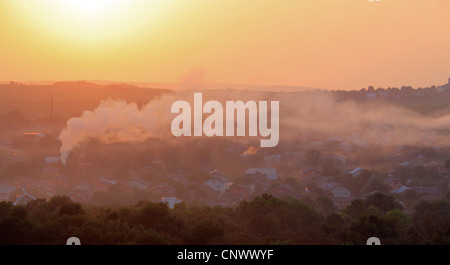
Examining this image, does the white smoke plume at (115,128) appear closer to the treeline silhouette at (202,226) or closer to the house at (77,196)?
the house at (77,196)

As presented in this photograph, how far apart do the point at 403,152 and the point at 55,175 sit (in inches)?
1942

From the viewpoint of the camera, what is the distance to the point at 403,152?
4003 inches

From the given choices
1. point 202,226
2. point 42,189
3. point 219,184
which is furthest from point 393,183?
point 202,226

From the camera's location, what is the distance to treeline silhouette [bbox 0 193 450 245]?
93.1 ft

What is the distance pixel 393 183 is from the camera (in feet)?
242

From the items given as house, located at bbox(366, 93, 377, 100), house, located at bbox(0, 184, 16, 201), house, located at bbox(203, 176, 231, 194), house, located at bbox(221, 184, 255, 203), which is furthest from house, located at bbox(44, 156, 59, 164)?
house, located at bbox(366, 93, 377, 100)

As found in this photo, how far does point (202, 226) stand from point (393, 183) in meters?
47.6

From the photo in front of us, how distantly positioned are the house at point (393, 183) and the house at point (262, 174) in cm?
1175

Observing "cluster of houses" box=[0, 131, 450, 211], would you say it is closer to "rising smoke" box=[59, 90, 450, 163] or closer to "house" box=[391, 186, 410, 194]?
"house" box=[391, 186, 410, 194]

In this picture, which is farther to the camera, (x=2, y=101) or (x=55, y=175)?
(x=2, y=101)

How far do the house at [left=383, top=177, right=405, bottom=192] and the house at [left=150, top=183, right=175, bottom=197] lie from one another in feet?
69.3

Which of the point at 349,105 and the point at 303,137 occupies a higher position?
the point at 349,105
